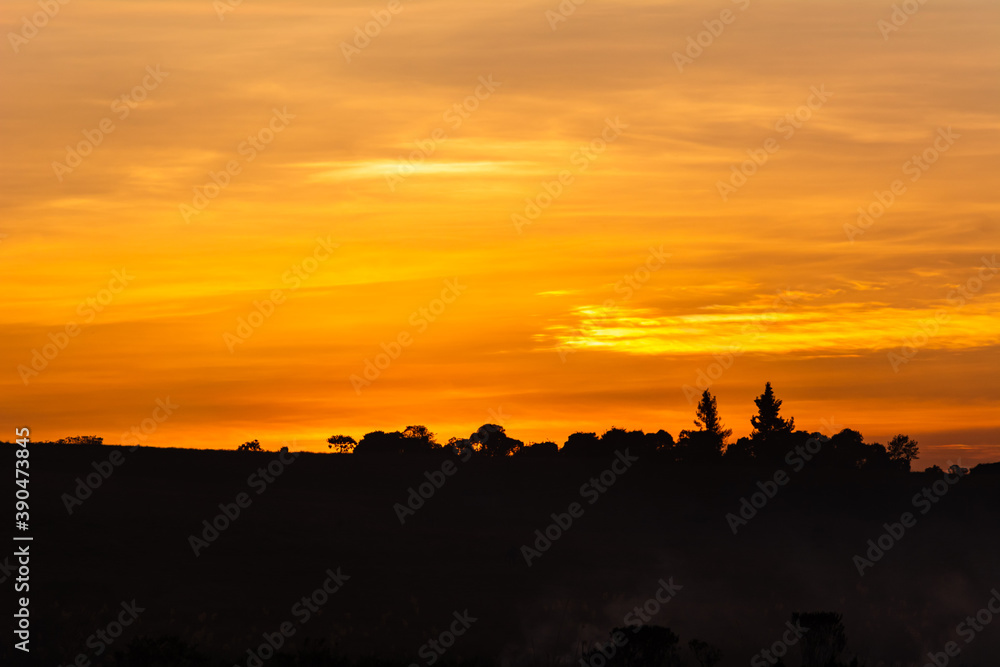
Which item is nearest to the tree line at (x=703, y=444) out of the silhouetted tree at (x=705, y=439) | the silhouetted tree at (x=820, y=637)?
the silhouetted tree at (x=705, y=439)

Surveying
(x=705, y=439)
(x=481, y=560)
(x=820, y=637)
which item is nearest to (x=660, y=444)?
(x=705, y=439)

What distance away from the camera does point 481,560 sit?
236ft

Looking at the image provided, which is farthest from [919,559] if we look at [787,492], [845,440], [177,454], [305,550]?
[845,440]

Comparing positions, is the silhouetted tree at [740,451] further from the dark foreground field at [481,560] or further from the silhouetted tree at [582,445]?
the dark foreground field at [481,560]

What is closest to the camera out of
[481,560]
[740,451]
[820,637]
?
[820,637]

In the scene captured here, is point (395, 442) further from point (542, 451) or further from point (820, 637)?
point (820, 637)

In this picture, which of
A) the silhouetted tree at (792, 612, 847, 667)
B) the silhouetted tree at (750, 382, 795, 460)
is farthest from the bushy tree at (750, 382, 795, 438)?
the silhouetted tree at (792, 612, 847, 667)

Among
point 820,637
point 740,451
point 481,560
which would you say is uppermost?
point 740,451

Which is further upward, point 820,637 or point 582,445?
point 582,445

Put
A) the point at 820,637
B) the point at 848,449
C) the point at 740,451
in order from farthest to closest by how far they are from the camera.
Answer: the point at 848,449, the point at 740,451, the point at 820,637

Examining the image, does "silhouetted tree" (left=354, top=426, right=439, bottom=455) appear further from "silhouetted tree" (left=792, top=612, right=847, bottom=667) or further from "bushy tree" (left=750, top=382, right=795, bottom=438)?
"silhouetted tree" (left=792, top=612, right=847, bottom=667)

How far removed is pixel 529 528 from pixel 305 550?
69.8 feet

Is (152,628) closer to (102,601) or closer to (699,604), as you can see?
(102,601)

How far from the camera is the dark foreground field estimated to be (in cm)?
5016
